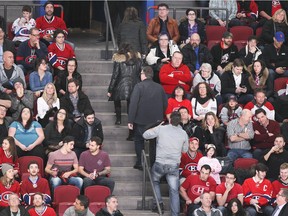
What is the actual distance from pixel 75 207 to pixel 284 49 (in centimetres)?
654

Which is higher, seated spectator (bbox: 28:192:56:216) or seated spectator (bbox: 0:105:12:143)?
seated spectator (bbox: 0:105:12:143)

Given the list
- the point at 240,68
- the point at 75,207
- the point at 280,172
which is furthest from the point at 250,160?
the point at 75,207

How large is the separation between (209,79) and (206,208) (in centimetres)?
340

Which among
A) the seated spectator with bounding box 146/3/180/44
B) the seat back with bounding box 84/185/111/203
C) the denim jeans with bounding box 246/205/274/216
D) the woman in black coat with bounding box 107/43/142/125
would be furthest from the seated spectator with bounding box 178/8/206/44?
the seat back with bounding box 84/185/111/203

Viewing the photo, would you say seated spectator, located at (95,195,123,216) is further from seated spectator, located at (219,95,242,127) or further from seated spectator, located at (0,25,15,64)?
seated spectator, located at (0,25,15,64)

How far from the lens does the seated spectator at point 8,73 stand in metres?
22.0

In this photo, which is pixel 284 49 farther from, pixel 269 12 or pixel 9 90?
pixel 9 90

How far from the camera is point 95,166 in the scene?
20.8 meters

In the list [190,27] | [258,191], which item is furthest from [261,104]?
[190,27]

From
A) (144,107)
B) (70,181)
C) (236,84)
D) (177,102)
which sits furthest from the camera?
(236,84)

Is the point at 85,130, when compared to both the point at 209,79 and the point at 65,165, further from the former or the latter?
the point at 209,79

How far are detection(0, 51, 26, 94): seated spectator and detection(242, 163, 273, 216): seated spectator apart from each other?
4343mm

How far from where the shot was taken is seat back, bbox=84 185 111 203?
20.4 meters

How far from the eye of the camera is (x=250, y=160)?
21.6 meters
